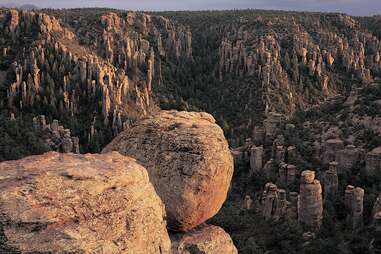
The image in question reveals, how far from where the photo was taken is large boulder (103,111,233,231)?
1114 centimetres

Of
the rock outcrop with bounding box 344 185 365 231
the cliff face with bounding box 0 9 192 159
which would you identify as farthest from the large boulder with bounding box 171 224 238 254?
the cliff face with bounding box 0 9 192 159

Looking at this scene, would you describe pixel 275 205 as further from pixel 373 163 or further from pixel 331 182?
pixel 373 163

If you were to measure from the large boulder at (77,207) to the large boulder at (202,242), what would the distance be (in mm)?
2547

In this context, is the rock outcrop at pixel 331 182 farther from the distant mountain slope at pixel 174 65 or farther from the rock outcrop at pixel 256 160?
the distant mountain slope at pixel 174 65

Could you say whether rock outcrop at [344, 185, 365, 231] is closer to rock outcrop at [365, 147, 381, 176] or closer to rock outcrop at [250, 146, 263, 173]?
rock outcrop at [365, 147, 381, 176]

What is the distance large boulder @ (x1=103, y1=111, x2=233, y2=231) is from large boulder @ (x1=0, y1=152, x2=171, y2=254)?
8.13 ft

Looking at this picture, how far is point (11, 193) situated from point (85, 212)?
0.96 metres

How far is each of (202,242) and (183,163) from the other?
1.62 m

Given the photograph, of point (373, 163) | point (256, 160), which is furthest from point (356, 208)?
point (256, 160)

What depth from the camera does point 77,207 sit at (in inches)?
291

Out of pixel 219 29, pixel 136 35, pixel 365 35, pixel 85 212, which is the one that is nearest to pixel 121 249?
pixel 85 212

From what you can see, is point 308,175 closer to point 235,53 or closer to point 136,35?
point 235,53

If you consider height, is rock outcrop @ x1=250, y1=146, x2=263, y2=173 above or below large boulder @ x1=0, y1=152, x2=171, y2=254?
below

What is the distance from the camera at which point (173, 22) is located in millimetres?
138000
